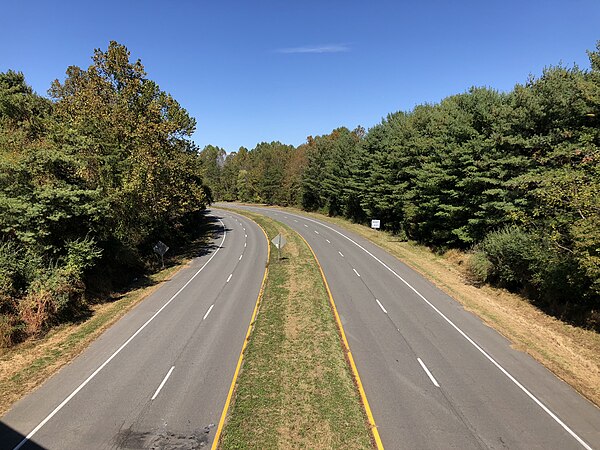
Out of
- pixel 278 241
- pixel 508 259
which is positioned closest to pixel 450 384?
pixel 508 259

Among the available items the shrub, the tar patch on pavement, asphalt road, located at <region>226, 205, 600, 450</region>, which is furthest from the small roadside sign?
the tar patch on pavement

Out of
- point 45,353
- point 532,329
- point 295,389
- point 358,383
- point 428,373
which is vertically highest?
point 532,329

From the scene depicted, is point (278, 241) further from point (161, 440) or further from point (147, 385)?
point (161, 440)

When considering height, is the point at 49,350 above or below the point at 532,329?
below

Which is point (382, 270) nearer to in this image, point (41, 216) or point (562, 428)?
point (562, 428)

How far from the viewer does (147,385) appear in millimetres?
12672

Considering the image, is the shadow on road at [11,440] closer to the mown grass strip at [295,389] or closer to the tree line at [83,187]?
the mown grass strip at [295,389]

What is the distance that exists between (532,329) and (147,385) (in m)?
18.4

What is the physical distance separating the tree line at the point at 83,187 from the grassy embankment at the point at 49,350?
76 cm

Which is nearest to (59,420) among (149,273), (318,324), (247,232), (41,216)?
(318,324)

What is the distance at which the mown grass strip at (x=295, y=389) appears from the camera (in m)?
9.87

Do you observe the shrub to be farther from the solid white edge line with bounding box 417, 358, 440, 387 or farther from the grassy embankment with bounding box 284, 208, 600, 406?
the solid white edge line with bounding box 417, 358, 440, 387

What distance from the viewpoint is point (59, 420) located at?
1083 cm

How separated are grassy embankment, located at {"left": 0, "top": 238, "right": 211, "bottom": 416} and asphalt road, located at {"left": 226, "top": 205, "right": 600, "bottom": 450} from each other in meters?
11.9
